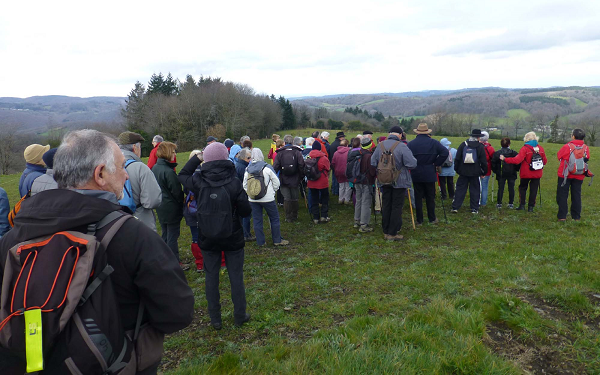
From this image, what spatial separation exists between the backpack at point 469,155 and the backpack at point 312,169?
3.94 metres

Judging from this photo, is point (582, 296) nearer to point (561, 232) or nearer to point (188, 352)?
point (561, 232)

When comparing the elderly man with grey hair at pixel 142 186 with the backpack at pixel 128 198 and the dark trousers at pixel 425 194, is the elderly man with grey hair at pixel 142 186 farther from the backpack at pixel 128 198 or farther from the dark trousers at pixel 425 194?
the dark trousers at pixel 425 194

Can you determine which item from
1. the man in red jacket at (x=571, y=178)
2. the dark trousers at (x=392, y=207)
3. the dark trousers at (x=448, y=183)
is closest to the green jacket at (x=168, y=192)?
the dark trousers at (x=392, y=207)

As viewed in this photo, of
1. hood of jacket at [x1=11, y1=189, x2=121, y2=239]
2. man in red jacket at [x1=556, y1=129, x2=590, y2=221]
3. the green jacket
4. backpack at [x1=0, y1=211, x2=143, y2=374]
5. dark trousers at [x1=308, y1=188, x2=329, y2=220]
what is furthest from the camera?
dark trousers at [x1=308, y1=188, x2=329, y2=220]

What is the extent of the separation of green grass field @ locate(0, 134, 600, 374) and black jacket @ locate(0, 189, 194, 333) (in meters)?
1.67

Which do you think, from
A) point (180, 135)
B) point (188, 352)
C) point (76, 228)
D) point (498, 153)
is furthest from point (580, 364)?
point (180, 135)

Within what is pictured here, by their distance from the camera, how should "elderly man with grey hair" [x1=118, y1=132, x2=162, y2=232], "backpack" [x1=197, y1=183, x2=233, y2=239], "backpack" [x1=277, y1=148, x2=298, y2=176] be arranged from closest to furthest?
"backpack" [x1=197, y1=183, x2=233, y2=239], "elderly man with grey hair" [x1=118, y1=132, x2=162, y2=232], "backpack" [x1=277, y1=148, x2=298, y2=176]

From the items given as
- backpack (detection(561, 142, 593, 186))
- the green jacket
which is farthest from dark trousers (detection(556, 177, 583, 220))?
the green jacket

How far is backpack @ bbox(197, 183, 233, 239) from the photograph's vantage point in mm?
4254

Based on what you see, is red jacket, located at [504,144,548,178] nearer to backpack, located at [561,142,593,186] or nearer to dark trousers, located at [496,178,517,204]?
dark trousers, located at [496,178,517,204]

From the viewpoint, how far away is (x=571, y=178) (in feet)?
26.4

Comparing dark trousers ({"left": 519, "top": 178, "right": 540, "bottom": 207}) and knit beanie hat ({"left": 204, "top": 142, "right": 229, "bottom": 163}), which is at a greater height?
knit beanie hat ({"left": 204, "top": 142, "right": 229, "bottom": 163})

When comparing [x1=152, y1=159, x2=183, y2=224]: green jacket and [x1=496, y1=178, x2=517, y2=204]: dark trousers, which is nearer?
[x1=152, y1=159, x2=183, y2=224]: green jacket

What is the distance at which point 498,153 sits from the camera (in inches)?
395
